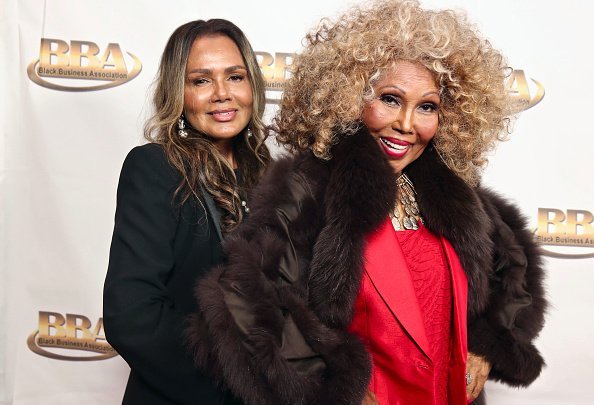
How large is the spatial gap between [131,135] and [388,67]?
148 cm

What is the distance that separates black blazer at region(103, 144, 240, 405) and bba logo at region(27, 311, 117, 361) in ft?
3.53

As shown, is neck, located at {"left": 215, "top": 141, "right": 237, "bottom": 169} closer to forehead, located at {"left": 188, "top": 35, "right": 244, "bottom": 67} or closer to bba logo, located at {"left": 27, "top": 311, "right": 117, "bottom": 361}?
forehead, located at {"left": 188, "top": 35, "right": 244, "bottom": 67}

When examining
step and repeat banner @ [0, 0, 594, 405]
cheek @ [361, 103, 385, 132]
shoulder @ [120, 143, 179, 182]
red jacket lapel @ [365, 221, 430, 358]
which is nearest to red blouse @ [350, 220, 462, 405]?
red jacket lapel @ [365, 221, 430, 358]

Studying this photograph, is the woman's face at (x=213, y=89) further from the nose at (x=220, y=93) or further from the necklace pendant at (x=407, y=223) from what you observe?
the necklace pendant at (x=407, y=223)

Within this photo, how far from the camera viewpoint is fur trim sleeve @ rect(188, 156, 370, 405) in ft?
4.94

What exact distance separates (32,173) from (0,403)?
3.79ft

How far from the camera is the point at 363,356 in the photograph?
1.55 metres

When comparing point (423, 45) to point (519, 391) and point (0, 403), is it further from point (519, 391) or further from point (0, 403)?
point (0, 403)

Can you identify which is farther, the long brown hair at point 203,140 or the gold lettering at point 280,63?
the gold lettering at point 280,63

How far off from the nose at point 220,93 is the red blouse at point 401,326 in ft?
2.48

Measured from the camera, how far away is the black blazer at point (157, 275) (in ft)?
5.57

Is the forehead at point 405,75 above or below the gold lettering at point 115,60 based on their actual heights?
below

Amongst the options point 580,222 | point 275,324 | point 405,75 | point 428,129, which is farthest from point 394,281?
point 580,222

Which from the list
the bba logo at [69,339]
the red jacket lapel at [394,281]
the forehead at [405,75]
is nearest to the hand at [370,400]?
the red jacket lapel at [394,281]
